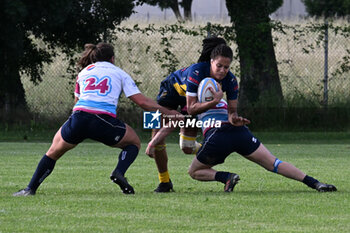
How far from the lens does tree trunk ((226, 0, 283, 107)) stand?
2222 cm

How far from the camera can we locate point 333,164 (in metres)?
13.2

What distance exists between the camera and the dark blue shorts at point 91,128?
8.45 m

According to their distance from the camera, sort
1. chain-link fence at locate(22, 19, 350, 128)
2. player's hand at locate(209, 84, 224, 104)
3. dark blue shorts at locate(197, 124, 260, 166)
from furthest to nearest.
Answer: chain-link fence at locate(22, 19, 350, 128) → dark blue shorts at locate(197, 124, 260, 166) → player's hand at locate(209, 84, 224, 104)

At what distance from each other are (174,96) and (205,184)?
4.47 feet

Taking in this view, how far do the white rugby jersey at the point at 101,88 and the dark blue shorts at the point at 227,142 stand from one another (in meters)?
1.07

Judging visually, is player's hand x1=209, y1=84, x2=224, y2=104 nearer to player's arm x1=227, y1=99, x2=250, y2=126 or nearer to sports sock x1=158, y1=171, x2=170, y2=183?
player's arm x1=227, y1=99, x2=250, y2=126

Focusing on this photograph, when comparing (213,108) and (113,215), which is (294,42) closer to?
(213,108)

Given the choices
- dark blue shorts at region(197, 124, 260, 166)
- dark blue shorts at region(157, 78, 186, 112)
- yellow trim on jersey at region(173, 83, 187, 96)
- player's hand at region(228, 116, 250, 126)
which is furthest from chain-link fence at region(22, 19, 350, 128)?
player's hand at region(228, 116, 250, 126)

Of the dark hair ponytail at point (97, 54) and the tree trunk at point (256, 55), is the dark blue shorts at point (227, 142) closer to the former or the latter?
the dark hair ponytail at point (97, 54)

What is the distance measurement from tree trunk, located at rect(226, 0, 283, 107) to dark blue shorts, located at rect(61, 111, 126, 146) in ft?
44.8

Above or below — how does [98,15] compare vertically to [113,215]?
above

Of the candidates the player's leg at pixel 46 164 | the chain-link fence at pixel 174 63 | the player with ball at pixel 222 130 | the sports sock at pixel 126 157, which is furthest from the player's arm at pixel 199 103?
the chain-link fence at pixel 174 63

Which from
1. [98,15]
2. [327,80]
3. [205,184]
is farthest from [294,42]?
[205,184]

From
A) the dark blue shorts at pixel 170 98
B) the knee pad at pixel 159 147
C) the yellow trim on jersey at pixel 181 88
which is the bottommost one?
the knee pad at pixel 159 147
